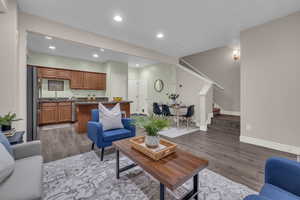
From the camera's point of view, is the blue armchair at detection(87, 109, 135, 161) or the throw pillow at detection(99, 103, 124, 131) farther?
the throw pillow at detection(99, 103, 124, 131)

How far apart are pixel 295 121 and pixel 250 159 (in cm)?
128

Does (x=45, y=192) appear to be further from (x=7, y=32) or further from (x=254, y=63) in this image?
(x=254, y=63)

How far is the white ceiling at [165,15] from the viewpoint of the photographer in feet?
7.79

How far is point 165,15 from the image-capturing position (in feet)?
8.99

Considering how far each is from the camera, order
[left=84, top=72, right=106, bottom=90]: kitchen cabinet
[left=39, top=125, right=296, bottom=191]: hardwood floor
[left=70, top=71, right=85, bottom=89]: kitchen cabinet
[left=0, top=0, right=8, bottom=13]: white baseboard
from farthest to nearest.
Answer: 1. [left=84, top=72, right=106, bottom=90]: kitchen cabinet
2. [left=70, top=71, right=85, bottom=89]: kitchen cabinet
3. [left=39, top=125, right=296, bottom=191]: hardwood floor
4. [left=0, top=0, right=8, bottom=13]: white baseboard

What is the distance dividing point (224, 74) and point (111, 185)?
18.9 ft

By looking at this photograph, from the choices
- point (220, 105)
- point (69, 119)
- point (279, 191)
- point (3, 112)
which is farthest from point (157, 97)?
point (279, 191)

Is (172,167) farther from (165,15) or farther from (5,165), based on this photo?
(165,15)

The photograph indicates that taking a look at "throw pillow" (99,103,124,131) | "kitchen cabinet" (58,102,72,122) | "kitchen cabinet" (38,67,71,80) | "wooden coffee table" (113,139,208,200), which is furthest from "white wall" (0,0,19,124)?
"kitchen cabinet" (38,67,71,80)

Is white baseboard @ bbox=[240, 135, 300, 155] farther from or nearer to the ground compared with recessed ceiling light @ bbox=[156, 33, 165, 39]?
nearer to the ground

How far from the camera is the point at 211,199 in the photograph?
145 cm

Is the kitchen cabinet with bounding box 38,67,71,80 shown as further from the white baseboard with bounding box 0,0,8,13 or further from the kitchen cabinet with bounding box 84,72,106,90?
the white baseboard with bounding box 0,0,8,13

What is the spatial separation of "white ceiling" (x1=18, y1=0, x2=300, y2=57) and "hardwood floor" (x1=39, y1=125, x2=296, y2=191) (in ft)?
9.32

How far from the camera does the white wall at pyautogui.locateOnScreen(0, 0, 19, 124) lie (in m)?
2.08
